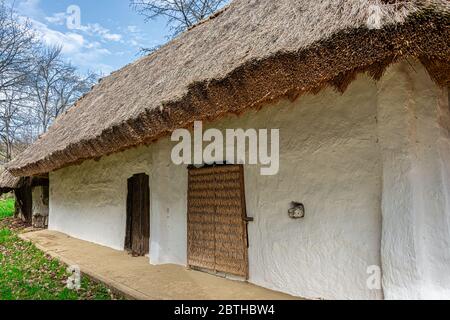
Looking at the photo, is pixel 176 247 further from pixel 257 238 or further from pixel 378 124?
pixel 378 124

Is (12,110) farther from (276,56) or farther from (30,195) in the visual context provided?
(276,56)

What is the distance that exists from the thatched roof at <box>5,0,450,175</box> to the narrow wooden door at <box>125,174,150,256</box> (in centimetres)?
116

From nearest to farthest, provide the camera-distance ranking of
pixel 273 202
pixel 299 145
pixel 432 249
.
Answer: pixel 432 249 < pixel 299 145 < pixel 273 202

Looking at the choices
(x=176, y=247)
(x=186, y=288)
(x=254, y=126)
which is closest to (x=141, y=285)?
(x=186, y=288)

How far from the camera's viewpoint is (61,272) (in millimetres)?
5047

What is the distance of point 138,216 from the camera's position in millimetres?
6078

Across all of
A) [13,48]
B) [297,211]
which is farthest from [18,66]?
[297,211]

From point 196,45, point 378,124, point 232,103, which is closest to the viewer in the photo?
point 378,124

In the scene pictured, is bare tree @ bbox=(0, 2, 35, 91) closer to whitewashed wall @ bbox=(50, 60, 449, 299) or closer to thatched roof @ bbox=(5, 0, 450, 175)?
thatched roof @ bbox=(5, 0, 450, 175)

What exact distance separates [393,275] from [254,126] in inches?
83.6

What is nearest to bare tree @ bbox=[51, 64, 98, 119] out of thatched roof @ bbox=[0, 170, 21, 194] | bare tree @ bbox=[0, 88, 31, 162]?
bare tree @ bbox=[0, 88, 31, 162]

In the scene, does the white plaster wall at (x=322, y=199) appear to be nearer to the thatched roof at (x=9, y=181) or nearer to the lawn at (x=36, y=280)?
the lawn at (x=36, y=280)

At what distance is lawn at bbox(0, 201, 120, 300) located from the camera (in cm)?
395

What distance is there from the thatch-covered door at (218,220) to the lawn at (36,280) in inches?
48.7
